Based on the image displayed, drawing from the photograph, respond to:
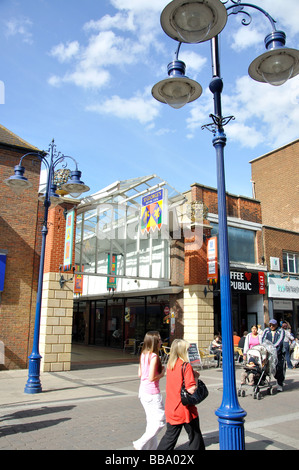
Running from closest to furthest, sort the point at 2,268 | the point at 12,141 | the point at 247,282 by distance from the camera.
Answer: the point at 2,268 < the point at 12,141 < the point at 247,282

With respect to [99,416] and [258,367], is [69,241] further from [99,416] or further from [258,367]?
[258,367]

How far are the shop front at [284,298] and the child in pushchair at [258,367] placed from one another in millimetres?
11100

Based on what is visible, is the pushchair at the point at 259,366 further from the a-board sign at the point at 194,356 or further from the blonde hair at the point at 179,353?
the blonde hair at the point at 179,353

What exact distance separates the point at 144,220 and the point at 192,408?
1313 centimetres

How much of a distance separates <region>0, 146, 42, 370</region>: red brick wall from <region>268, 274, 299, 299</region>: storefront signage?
12765mm

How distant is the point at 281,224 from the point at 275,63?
2401 centimetres

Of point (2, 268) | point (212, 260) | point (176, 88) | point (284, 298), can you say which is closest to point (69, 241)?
point (2, 268)

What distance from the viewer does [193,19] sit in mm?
4707

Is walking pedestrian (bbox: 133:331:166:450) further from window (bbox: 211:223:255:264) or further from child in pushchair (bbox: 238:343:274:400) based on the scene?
window (bbox: 211:223:255:264)

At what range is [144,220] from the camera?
1727 cm

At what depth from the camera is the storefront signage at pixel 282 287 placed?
2073 cm

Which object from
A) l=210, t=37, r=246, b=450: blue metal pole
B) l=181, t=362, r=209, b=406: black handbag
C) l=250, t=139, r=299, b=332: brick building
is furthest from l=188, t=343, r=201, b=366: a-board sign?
l=210, t=37, r=246, b=450: blue metal pole

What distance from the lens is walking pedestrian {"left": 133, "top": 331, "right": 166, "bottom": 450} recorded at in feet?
15.3
